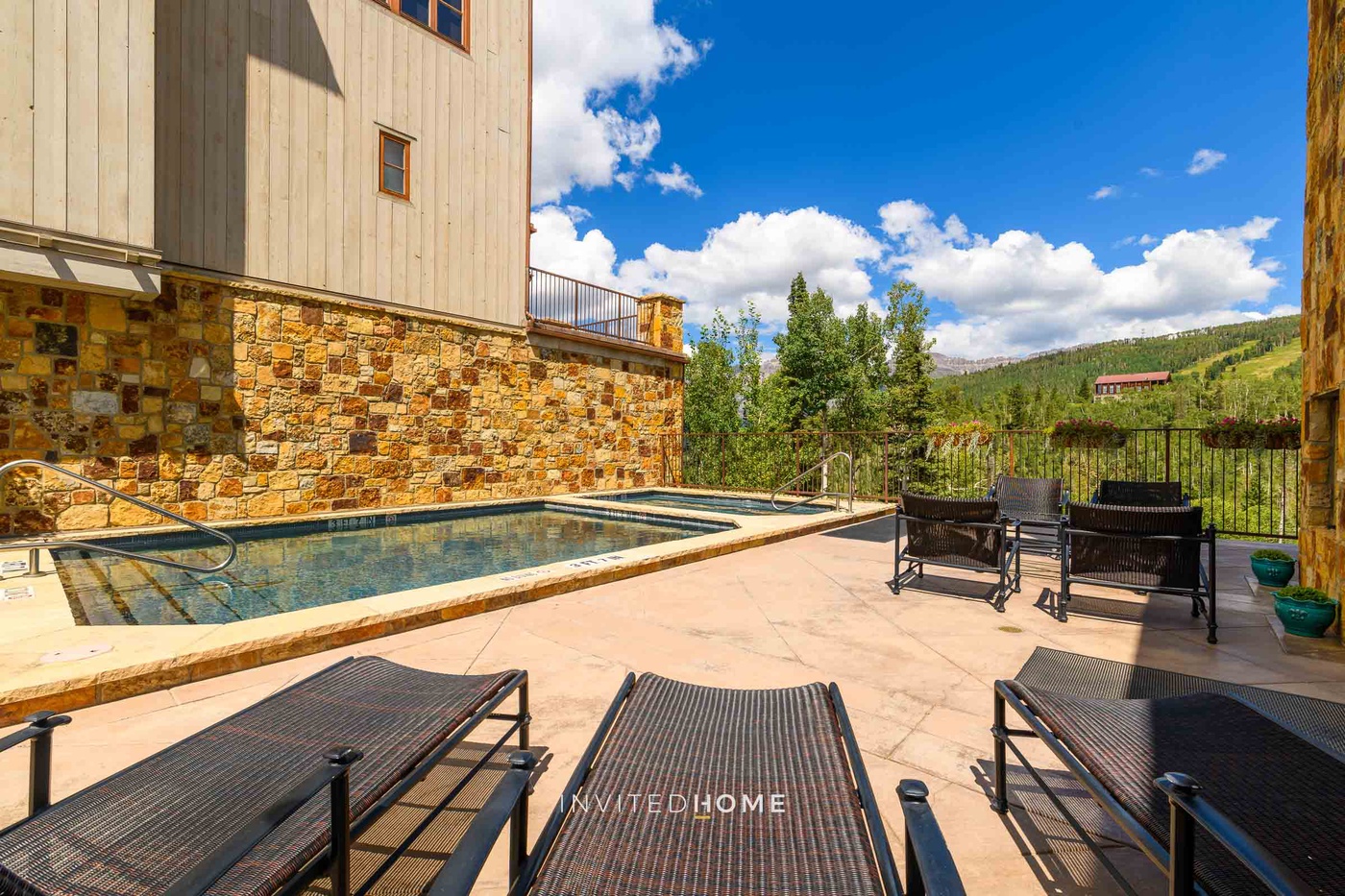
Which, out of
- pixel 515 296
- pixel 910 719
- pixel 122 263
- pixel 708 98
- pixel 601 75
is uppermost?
pixel 708 98

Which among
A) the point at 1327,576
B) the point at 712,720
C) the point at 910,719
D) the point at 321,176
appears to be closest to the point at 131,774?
the point at 712,720

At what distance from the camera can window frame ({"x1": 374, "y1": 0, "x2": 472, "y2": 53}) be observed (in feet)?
25.9

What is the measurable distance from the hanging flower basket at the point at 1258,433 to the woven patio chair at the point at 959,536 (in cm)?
330

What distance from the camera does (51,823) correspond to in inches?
38.2

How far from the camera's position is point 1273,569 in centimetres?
397

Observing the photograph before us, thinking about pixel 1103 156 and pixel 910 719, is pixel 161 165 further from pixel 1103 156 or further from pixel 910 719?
pixel 1103 156

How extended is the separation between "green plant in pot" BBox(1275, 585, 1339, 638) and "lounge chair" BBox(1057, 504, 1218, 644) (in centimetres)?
30

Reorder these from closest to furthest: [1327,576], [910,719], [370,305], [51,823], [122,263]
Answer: [51,823]
[910,719]
[1327,576]
[122,263]
[370,305]

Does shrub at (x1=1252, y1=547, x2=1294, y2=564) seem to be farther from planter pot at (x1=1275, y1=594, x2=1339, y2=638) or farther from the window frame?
the window frame

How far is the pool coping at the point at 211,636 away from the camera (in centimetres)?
220

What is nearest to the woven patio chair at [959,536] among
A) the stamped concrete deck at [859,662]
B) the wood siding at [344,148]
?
the stamped concrete deck at [859,662]

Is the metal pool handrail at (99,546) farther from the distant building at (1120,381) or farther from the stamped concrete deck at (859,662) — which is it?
the distant building at (1120,381)

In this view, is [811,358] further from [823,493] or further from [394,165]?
[394,165]

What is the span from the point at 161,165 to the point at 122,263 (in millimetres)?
1334
